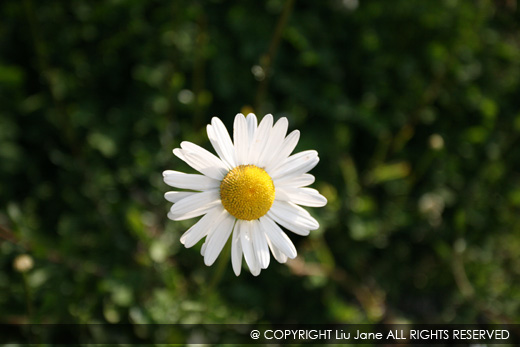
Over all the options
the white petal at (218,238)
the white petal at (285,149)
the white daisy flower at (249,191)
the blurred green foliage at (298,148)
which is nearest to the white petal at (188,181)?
the white daisy flower at (249,191)

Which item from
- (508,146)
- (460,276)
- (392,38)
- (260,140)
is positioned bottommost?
(260,140)

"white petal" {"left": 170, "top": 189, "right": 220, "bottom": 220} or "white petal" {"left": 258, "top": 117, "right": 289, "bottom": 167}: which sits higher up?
"white petal" {"left": 258, "top": 117, "right": 289, "bottom": 167}

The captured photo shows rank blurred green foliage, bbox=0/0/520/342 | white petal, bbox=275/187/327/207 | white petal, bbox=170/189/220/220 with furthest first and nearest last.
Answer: blurred green foliage, bbox=0/0/520/342, white petal, bbox=275/187/327/207, white petal, bbox=170/189/220/220

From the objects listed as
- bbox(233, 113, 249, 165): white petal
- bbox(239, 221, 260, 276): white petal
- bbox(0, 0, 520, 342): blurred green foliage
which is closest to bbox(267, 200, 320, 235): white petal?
bbox(239, 221, 260, 276): white petal

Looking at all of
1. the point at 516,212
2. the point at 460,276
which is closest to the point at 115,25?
the point at 460,276

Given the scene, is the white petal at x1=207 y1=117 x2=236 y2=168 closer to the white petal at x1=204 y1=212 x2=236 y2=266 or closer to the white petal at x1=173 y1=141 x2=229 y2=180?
the white petal at x1=173 y1=141 x2=229 y2=180

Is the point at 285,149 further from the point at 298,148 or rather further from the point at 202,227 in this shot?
the point at 298,148

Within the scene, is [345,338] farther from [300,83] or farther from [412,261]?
[300,83]

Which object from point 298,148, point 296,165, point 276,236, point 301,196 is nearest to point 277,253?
point 276,236
